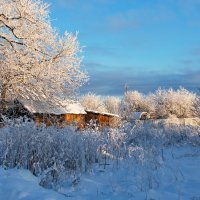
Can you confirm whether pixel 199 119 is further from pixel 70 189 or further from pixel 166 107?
pixel 166 107

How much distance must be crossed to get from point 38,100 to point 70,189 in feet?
54.4

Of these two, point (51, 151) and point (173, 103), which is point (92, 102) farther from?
point (51, 151)

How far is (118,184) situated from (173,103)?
6101cm

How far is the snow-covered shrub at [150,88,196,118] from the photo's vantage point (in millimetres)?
64688

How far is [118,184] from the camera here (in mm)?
5527

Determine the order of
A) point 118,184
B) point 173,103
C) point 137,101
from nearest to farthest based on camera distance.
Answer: point 118,184 < point 173,103 < point 137,101

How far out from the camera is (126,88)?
7719 centimetres

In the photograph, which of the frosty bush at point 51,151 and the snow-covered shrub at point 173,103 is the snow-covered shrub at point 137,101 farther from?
the frosty bush at point 51,151

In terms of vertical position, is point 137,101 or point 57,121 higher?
point 137,101

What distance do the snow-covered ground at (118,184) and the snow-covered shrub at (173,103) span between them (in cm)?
5697

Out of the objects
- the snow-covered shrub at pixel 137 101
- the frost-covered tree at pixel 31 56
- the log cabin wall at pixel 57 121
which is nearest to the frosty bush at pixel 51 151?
the log cabin wall at pixel 57 121

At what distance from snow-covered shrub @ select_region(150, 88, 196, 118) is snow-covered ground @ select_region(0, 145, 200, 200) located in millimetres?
56968

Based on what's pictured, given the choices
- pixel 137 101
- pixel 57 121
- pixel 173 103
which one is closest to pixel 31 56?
pixel 57 121

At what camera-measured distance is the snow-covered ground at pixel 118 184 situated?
457cm
